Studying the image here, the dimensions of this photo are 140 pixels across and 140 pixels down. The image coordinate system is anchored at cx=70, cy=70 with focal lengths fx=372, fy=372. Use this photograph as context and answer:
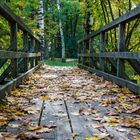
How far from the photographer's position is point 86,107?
434 cm

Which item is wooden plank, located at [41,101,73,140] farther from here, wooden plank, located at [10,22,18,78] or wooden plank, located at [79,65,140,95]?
wooden plank, located at [10,22,18,78]

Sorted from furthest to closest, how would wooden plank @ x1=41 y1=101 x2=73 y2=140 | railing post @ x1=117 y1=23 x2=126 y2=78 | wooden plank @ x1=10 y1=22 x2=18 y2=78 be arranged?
1. railing post @ x1=117 y1=23 x2=126 y2=78
2. wooden plank @ x1=10 y1=22 x2=18 y2=78
3. wooden plank @ x1=41 y1=101 x2=73 y2=140

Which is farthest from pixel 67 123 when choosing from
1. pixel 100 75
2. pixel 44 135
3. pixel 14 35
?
pixel 100 75

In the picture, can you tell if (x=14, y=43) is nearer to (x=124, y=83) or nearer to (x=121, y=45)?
(x=121, y=45)

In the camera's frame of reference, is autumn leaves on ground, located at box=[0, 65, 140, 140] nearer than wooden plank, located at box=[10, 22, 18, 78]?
Yes

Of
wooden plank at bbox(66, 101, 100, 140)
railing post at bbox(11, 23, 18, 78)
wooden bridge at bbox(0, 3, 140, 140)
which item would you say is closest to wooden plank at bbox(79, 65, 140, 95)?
wooden bridge at bbox(0, 3, 140, 140)

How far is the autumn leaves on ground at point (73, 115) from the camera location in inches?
117

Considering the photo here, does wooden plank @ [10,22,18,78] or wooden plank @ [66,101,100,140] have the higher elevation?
wooden plank @ [10,22,18,78]

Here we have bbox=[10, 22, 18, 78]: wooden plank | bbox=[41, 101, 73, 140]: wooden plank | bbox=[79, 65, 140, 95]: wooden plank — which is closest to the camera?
bbox=[41, 101, 73, 140]: wooden plank

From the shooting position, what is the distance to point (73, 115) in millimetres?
3803

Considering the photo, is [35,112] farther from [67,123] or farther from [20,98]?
[20,98]

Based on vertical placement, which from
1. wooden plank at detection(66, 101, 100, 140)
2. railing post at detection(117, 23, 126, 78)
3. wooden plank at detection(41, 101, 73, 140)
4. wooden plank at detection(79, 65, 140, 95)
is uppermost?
railing post at detection(117, 23, 126, 78)

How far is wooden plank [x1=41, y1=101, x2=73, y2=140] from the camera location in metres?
2.92

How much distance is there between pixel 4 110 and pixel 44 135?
109 centimetres
